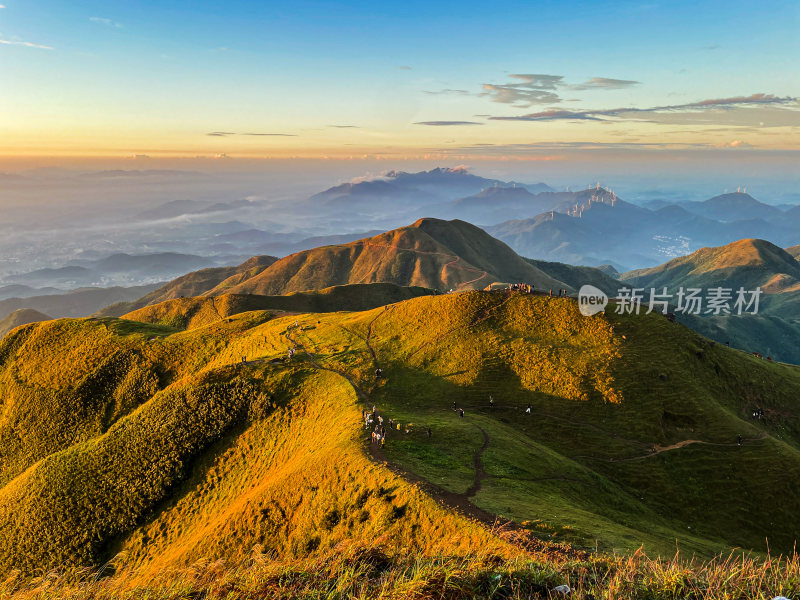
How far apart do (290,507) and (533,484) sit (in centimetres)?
2542

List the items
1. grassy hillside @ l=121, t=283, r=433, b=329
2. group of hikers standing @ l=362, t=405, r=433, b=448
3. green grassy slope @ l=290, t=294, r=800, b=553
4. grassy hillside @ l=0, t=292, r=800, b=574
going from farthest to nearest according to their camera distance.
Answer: grassy hillside @ l=121, t=283, r=433, b=329, group of hikers standing @ l=362, t=405, r=433, b=448, green grassy slope @ l=290, t=294, r=800, b=553, grassy hillside @ l=0, t=292, r=800, b=574

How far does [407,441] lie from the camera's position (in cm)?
4575

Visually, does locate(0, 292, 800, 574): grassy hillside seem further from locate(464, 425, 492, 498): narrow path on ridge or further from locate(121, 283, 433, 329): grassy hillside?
locate(121, 283, 433, 329): grassy hillside

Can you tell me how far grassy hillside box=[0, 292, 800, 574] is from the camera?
37438 millimetres

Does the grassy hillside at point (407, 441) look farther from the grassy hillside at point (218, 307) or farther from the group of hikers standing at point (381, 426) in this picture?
the grassy hillside at point (218, 307)

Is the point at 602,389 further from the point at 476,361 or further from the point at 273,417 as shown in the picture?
the point at 273,417

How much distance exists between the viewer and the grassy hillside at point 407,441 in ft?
123

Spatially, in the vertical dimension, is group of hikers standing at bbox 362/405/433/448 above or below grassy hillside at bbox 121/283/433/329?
above

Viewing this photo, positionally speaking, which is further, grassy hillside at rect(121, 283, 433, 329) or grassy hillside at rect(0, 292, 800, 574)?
grassy hillside at rect(121, 283, 433, 329)
